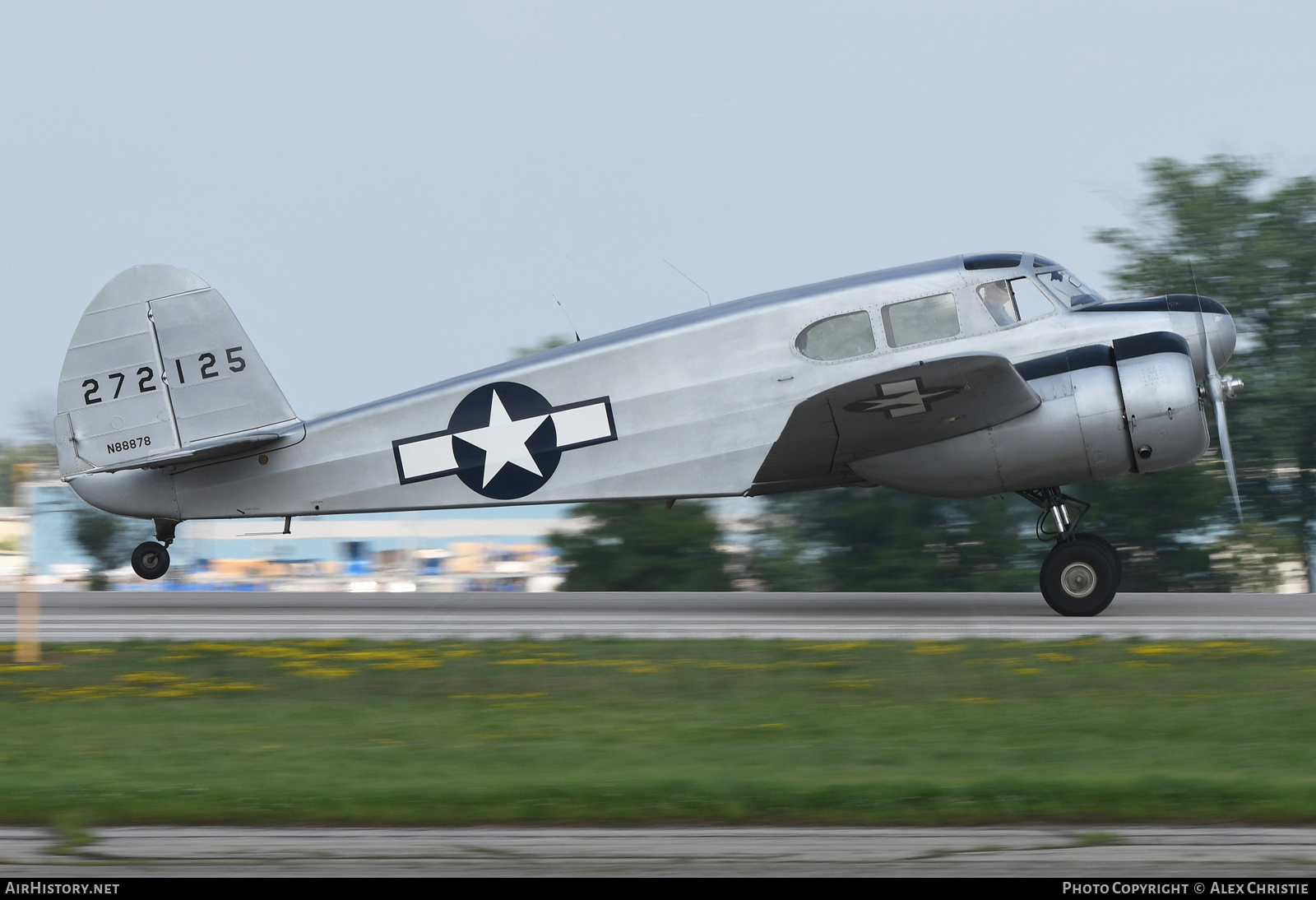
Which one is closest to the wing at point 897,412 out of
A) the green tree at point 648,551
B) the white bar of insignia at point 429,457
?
the white bar of insignia at point 429,457

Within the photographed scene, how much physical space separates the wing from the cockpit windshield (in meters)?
1.21

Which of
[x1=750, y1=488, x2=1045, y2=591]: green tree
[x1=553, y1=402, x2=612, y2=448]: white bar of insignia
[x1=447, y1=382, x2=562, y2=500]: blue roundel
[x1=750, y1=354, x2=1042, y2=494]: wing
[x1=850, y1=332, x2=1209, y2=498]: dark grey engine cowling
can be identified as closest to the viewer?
[x1=750, y1=354, x2=1042, y2=494]: wing

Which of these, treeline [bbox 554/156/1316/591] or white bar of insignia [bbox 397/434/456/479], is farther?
treeline [bbox 554/156/1316/591]

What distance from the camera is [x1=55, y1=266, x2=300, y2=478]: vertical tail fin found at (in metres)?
15.3

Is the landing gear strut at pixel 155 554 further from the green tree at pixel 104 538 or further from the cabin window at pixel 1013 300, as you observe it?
the green tree at pixel 104 538

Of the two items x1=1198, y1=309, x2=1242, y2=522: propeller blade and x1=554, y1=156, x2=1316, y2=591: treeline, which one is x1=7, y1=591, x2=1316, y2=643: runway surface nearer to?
x1=1198, y1=309, x2=1242, y2=522: propeller blade

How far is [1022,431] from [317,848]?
1012cm

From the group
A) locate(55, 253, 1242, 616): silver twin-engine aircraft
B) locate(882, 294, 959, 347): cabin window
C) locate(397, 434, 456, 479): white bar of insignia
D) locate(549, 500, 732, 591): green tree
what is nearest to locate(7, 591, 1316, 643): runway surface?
locate(55, 253, 1242, 616): silver twin-engine aircraft

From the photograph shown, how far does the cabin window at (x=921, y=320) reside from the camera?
45.0ft

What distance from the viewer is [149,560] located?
15.6 m

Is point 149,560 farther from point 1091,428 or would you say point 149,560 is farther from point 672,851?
point 672,851

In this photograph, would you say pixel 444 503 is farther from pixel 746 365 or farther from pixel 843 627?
pixel 843 627

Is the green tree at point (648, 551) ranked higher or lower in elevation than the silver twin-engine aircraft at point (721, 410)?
lower

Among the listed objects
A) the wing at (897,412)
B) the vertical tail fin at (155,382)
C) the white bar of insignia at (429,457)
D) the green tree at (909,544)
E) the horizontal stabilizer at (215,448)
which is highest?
the vertical tail fin at (155,382)
